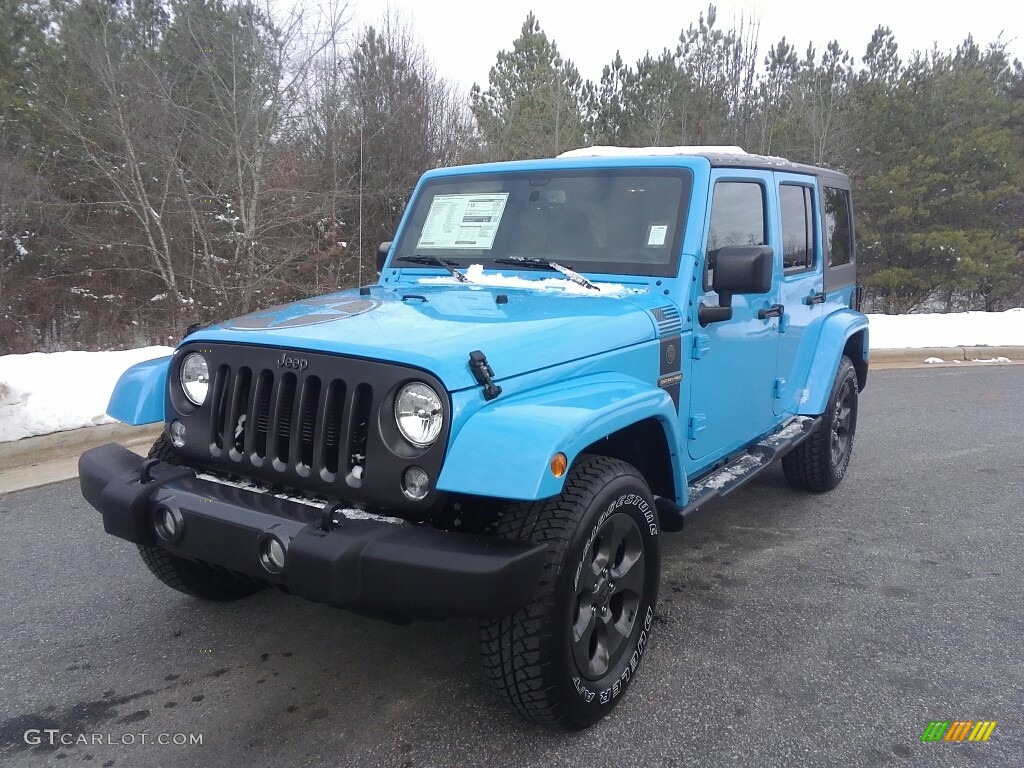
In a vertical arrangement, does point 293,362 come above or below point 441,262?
below

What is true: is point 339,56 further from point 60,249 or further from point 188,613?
point 188,613

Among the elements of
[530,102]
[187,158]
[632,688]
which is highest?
[530,102]

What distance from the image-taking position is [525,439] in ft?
6.77

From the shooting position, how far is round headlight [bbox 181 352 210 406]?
2.64 metres

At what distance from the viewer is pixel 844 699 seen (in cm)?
265

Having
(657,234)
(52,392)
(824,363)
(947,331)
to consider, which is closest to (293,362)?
(657,234)

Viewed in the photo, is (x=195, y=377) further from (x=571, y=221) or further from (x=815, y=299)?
(x=815, y=299)

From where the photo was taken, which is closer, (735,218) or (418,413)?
(418,413)

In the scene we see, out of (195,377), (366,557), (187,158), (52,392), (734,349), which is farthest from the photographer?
(187,158)

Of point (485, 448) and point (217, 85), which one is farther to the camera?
point (217, 85)

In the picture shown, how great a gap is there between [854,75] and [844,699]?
86.5 feet

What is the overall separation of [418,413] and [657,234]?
1566mm

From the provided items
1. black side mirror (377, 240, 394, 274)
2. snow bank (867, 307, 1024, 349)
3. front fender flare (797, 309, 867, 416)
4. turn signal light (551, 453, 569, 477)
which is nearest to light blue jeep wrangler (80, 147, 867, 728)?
turn signal light (551, 453, 569, 477)

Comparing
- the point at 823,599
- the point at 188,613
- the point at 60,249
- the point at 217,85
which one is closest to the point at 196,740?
the point at 188,613
